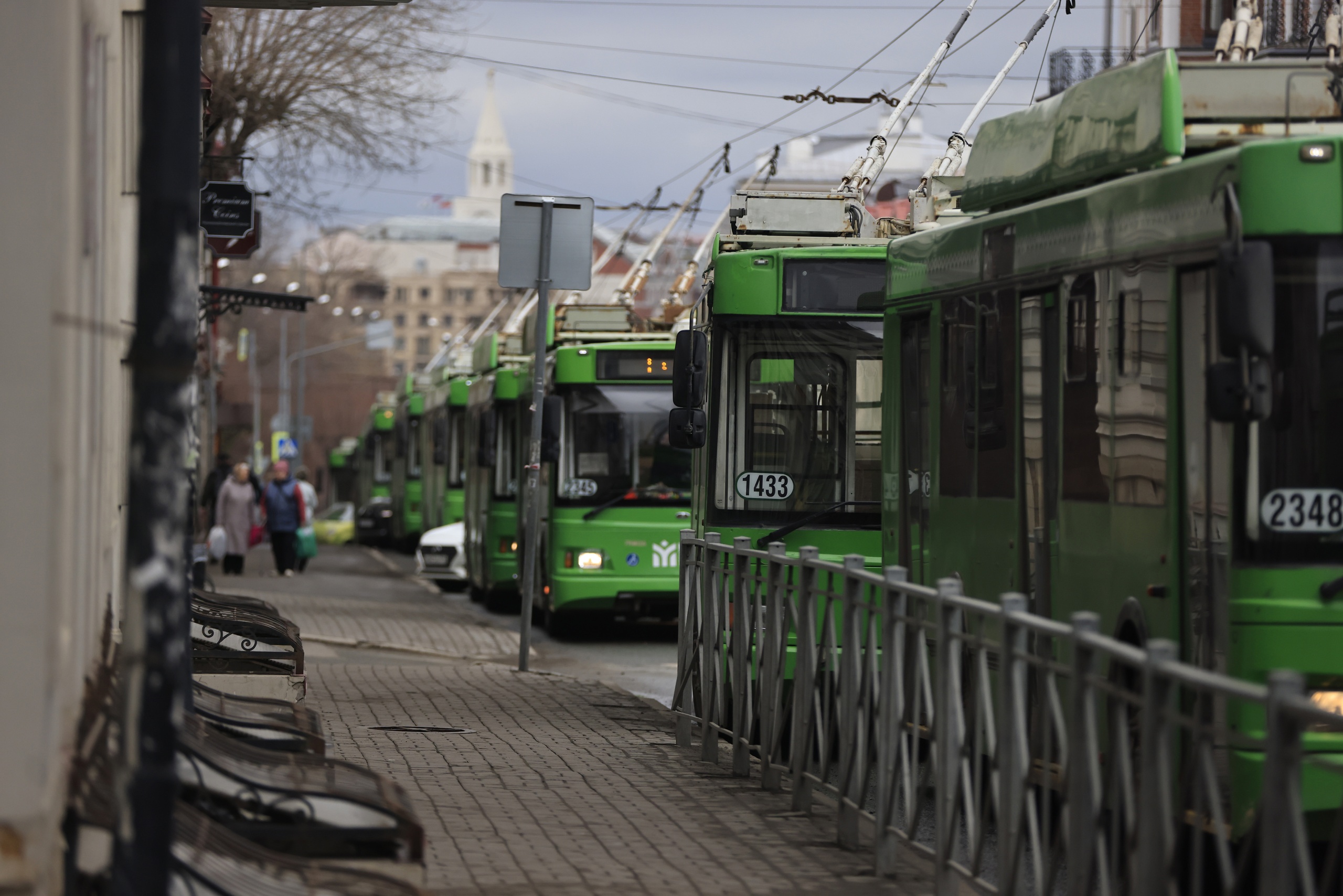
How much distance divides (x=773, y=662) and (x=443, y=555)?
20816mm

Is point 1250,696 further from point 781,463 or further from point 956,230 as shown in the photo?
point 781,463

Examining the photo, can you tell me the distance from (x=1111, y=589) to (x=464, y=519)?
2082 centimetres

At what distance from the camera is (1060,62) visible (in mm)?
29922

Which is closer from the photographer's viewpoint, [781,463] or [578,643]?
[781,463]

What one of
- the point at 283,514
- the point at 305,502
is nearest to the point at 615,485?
the point at 283,514

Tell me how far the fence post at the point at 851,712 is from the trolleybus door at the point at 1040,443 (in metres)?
1.07

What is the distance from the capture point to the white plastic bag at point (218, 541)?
2689 centimetres

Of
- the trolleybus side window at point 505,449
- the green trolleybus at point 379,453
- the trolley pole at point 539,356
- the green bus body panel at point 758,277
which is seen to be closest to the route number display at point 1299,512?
the green bus body panel at point 758,277

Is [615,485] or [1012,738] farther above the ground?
[615,485]

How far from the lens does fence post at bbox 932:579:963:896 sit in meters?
6.08

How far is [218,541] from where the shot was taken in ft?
88.8

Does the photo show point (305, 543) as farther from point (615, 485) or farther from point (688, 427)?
point (688, 427)

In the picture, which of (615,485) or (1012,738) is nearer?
(1012,738)

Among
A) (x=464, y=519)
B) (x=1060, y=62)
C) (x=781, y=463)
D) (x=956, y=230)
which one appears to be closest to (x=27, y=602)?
(x=956, y=230)
